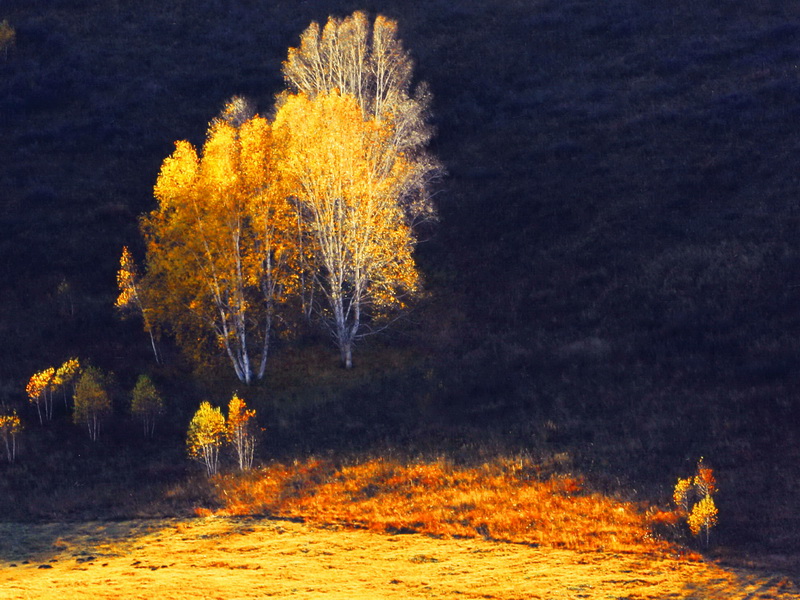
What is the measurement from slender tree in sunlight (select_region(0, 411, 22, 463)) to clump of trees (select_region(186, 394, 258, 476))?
5789mm

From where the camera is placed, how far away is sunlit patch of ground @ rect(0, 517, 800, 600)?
15.1 m

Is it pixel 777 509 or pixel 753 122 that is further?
pixel 753 122

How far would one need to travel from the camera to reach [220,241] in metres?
30.5

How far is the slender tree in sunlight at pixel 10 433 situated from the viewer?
26.0 m

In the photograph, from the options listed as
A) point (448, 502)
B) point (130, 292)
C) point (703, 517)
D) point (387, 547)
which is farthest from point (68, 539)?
point (130, 292)

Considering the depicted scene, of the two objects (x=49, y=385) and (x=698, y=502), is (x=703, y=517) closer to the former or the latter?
(x=698, y=502)

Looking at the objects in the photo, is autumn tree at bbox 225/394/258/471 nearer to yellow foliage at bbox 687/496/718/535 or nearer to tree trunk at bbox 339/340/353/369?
tree trunk at bbox 339/340/353/369

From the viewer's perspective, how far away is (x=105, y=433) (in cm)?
2798

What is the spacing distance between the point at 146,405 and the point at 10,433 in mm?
4399

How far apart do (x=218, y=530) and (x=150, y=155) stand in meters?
36.9

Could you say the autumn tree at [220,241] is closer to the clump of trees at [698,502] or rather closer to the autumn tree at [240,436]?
the autumn tree at [240,436]

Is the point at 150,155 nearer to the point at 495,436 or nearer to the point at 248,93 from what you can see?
the point at 248,93

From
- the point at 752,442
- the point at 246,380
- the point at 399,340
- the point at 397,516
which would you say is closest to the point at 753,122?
the point at 399,340

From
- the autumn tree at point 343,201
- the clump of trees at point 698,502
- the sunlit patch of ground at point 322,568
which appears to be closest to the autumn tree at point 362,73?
the autumn tree at point 343,201
